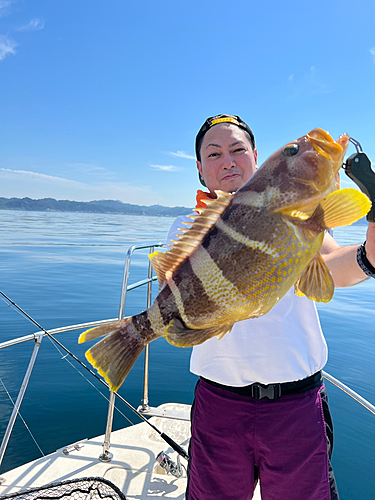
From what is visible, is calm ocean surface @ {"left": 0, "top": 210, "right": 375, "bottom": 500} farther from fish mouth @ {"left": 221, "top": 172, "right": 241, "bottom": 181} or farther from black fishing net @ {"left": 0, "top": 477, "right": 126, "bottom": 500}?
fish mouth @ {"left": 221, "top": 172, "right": 241, "bottom": 181}

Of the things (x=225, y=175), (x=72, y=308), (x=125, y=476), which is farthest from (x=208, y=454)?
(x=72, y=308)

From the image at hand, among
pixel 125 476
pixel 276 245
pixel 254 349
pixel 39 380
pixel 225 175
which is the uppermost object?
pixel 225 175

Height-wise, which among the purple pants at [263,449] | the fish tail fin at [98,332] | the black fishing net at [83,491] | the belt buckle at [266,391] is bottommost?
the black fishing net at [83,491]

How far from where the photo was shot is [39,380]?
24.4 ft

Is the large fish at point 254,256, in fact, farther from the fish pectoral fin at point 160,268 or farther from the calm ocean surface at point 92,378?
the calm ocean surface at point 92,378

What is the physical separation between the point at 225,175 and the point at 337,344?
9750mm

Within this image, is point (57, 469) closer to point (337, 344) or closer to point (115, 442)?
point (115, 442)

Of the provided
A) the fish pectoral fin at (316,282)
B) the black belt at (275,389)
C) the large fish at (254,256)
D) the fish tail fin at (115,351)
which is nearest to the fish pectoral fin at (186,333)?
the large fish at (254,256)

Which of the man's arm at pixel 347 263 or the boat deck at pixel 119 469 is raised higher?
the man's arm at pixel 347 263

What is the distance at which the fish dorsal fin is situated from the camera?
1.54m

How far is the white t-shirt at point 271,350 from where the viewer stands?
1897 mm

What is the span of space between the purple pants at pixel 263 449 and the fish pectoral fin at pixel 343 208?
3.59 ft

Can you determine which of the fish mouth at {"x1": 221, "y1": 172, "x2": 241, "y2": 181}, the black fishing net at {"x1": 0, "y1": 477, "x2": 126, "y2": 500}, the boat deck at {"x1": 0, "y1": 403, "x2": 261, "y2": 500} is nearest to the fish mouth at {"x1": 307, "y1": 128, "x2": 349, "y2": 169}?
the fish mouth at {"x1": 221, "y1": 172, "x2": 241, "y2": 181}

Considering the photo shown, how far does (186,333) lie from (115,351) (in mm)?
330
